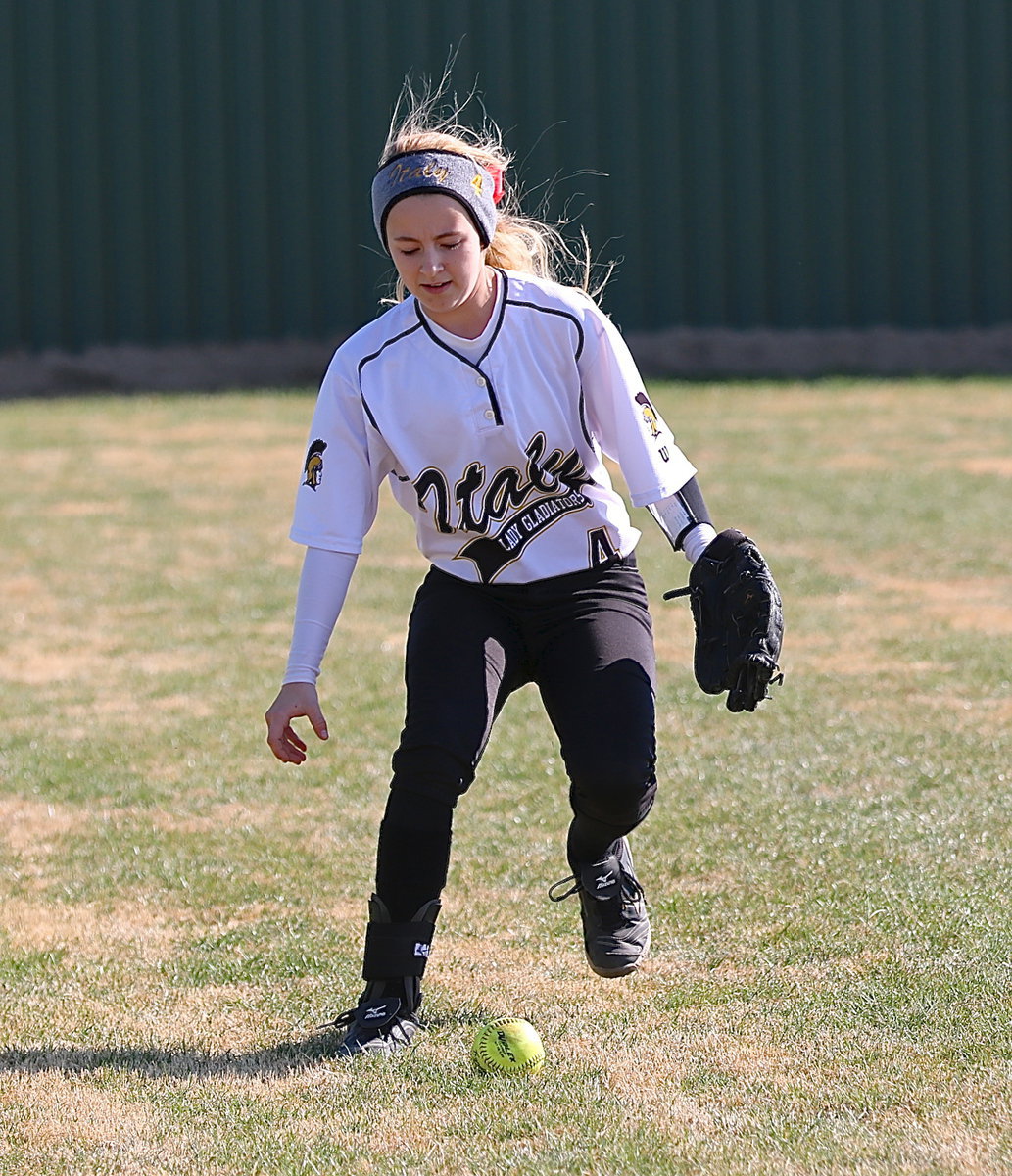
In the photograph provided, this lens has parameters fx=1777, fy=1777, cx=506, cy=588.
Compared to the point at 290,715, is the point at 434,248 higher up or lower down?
higher up

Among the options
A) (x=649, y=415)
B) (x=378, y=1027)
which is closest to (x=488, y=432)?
(x=649, y=415)

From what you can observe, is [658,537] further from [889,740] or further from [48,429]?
[48,429]

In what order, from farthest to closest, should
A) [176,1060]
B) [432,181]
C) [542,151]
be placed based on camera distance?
[542,151]
[432,181]
[176,1060]

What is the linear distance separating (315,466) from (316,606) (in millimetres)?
292

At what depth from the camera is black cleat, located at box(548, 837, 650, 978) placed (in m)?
3.65

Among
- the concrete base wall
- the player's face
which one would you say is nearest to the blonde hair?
the player's face

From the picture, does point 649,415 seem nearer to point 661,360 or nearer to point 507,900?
point 507,900

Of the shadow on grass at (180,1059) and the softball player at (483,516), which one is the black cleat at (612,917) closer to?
the softball player at (483,516)

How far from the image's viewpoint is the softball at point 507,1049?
3.25 meters

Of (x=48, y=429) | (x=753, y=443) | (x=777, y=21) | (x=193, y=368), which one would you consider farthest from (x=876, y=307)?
(x=48, y=429)

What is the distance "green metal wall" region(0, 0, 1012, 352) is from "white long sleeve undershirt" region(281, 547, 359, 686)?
1312 cm

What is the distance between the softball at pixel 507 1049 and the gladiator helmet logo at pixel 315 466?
115cm

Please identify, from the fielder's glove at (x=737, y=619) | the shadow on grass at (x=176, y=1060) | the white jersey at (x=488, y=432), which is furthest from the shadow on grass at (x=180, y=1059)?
the white jersey at (x=488, y=432)

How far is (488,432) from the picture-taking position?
3619mm
